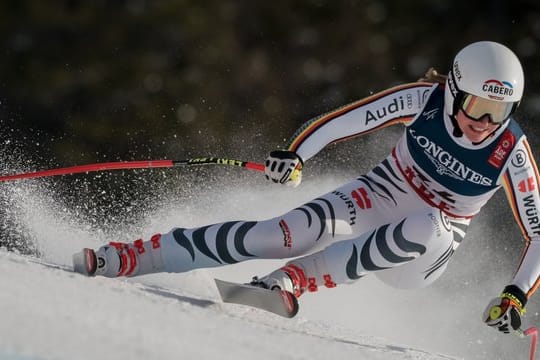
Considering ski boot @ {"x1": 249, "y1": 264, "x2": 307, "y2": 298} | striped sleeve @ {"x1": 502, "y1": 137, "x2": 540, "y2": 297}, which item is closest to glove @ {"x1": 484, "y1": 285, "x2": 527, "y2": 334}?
striped sleeve @ {"x1": 502, "y1": 137, "x2": 540, "y2": 297}

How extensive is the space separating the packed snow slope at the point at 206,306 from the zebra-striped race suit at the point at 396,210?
0.17 m

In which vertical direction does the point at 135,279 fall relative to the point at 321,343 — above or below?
above

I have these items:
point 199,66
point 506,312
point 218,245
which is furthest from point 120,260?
point 199,66

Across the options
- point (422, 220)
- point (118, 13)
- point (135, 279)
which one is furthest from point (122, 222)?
point (118, 13)

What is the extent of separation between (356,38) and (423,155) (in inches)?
307

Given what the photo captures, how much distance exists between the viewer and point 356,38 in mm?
10688

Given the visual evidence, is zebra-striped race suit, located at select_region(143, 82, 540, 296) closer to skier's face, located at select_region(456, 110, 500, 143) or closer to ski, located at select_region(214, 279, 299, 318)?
skier's face, located at select_region(456, 110, 500, 143)

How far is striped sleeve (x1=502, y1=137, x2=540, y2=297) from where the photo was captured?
2826mm

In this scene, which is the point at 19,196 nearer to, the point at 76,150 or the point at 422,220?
the point at 422,220

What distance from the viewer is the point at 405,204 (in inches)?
121

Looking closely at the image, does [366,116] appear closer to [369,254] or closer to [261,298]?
[369,254]

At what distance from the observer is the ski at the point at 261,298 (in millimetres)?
2510

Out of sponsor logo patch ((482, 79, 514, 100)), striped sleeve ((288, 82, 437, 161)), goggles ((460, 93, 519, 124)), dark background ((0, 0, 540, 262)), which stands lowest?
goggles ((460, 93, 519, 124))

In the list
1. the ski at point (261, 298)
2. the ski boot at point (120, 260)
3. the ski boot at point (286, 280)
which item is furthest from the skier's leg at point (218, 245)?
the ski at point (261, 298)
